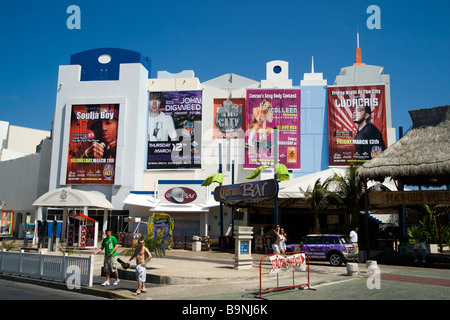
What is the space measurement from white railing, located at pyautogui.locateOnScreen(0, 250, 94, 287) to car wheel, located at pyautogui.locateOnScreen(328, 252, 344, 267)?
1117 cm

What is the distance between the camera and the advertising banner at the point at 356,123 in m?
40.1

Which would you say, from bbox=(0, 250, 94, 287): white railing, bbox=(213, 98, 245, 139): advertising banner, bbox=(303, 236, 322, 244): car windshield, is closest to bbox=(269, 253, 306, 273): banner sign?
bbox=(0, 250, 94, 287): white railing

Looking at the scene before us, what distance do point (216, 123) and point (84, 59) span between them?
17.1 meters

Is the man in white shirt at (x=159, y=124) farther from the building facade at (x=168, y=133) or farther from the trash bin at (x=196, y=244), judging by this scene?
the trash bin at (x=196, y=244)

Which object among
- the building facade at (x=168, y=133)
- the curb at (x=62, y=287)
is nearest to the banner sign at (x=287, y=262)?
the curb at (x=62, y=287)

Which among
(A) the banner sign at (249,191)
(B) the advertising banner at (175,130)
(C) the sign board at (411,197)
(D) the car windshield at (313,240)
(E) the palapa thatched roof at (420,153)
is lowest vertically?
(D) the car windshield at (313,240)

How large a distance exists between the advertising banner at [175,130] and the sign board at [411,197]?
76.8 feet

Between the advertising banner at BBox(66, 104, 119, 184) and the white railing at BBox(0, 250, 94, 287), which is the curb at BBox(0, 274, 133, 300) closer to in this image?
the white railing at BBox(0, 250, 94, 287)

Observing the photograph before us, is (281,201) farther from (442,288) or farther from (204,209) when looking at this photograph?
(442,288)

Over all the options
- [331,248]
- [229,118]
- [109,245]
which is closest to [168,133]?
[229,118]

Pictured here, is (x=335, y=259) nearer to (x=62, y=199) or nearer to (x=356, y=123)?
(x=62, y=199)

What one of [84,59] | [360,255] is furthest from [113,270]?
[84,59]

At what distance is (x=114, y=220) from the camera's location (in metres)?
41.4

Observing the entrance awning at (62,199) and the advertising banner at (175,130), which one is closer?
the entrance awning at (62,199)
